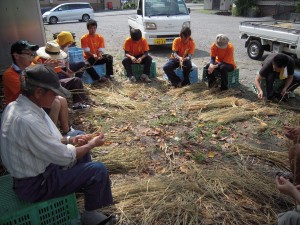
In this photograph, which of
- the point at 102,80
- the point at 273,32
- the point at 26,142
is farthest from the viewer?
the point at 273,32

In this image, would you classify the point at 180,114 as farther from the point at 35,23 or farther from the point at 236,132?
the point at 35,23

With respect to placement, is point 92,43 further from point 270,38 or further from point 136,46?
point 270,38

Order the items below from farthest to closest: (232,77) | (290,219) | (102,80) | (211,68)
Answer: (102,80) < (232,77) < (211,68) < (290,219)

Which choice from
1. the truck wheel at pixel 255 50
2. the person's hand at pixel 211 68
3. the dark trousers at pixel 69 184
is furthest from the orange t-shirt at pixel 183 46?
the dark trousers at pixel 69 184

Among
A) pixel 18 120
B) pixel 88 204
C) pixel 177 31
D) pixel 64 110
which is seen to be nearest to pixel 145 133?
pixel 64 110

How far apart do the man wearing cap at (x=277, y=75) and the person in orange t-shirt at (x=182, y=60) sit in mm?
1590

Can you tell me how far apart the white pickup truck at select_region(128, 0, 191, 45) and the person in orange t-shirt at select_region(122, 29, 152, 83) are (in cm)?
266

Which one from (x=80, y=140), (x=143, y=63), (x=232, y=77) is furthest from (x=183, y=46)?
A: (x=80, y=140)

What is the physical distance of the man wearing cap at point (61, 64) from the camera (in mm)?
4332

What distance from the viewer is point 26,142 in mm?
1872

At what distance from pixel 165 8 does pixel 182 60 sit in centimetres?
426

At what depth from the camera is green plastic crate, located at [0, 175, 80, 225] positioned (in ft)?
6.66

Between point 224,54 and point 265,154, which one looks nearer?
point 265,154

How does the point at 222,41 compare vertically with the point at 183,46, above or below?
above
